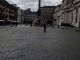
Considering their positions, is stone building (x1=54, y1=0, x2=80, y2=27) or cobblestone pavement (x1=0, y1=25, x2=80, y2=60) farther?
stone building (x1=54, y1=0, x2=80, y2=27)

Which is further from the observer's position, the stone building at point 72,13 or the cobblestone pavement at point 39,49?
the stone building at point 72,13

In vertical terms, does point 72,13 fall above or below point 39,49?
above

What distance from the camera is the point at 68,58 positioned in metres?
14.0

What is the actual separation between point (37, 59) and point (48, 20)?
184830 millimetres

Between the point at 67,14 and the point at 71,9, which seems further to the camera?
the point at 67,14

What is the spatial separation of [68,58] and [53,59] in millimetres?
1042

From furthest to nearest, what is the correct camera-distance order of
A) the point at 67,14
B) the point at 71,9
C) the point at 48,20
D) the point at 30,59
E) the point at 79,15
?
the point at 48,20 → the point at 67,14 → the point at 71,9 → the point at 79,15 → the point at 30,59

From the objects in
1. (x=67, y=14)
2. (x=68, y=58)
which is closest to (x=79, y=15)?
(x=67, y=14)

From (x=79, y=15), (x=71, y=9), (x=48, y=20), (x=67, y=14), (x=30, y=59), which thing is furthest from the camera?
(x=48, y=20)

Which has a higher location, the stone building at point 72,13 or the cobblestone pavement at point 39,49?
the stone building at point 72,13

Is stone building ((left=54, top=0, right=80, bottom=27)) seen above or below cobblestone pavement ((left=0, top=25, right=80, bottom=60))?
above

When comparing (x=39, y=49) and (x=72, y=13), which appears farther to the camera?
(x=72, y=13)

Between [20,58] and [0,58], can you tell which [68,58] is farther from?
[0,58]

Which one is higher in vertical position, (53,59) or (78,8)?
(78,8)
